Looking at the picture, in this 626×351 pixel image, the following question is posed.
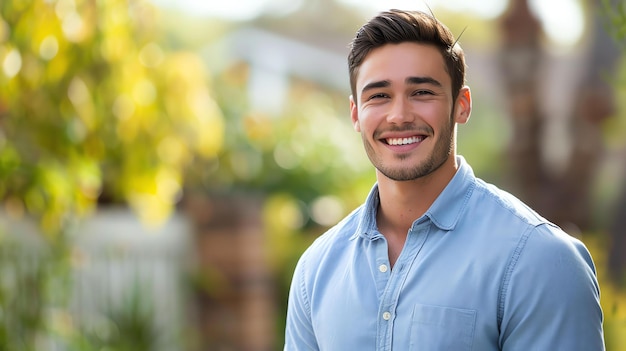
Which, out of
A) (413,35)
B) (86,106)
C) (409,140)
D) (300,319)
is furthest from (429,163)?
(86,106)

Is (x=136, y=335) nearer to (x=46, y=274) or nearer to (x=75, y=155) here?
(x=46, y=274)

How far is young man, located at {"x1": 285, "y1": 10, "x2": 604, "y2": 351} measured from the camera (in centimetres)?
212

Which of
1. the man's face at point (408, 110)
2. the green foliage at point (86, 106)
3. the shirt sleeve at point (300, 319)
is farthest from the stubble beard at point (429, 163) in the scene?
the green foliage at point (86, 106)

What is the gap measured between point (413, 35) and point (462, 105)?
0.22 meters

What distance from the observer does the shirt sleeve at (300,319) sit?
255 cm

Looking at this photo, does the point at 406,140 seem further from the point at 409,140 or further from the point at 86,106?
the point at 86,106

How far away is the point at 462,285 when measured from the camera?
2.18 m

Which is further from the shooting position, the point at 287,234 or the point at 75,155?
the point at 287,234

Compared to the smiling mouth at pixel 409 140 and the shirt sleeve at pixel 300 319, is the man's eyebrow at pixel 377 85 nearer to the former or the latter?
the smiling mouth at pixel 409 140

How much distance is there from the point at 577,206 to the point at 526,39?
67.4 inches

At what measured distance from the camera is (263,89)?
18.5 metres

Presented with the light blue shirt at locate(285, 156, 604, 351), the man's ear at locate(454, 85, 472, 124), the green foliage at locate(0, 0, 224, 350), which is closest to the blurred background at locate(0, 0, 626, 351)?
the green foliage at locate(0, 0, 224, 350)

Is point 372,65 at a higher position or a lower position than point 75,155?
higher

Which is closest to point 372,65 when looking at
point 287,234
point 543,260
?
point 543,260
